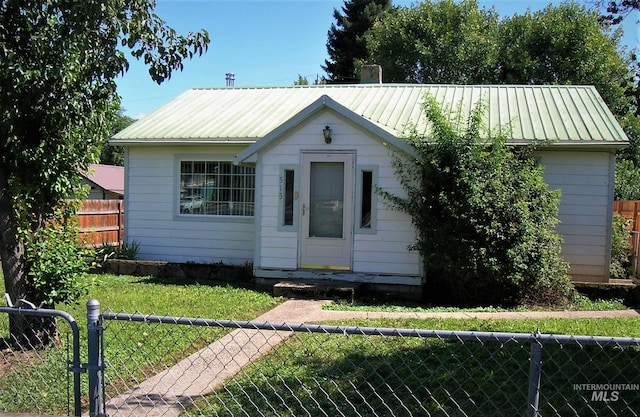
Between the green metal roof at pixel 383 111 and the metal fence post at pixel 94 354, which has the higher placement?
the green metal roof at pixel 383 111

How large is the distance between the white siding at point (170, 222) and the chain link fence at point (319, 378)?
18.2 ft

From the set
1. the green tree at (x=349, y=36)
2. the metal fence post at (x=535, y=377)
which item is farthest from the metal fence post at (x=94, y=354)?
the green tree at (x=349, y=36)

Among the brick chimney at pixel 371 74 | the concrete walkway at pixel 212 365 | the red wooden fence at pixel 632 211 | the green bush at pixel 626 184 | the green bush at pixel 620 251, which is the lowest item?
the concrete walkway at pixel 212 365

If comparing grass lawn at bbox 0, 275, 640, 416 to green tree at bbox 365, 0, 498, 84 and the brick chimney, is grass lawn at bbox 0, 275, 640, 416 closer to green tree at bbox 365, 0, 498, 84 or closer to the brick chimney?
the brick chimney

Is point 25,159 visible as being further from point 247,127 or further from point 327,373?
point 247,127

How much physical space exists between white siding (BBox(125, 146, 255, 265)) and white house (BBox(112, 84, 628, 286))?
2cm

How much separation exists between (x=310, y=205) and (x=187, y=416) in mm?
5987

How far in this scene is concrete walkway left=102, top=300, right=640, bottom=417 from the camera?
14.1 ft

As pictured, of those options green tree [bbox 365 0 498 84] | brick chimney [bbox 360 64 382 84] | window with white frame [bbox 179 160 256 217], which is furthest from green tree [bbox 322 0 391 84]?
window with white frame [bbox 179 160 256 217]

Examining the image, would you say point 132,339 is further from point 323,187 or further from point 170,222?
point 170,222

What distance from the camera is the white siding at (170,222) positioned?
1174 cm

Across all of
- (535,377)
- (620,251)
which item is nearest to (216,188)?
(620,251)

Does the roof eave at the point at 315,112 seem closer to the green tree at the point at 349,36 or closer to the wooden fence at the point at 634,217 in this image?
the wooden fence at the point at 634,217

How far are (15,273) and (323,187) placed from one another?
5.43 meters
